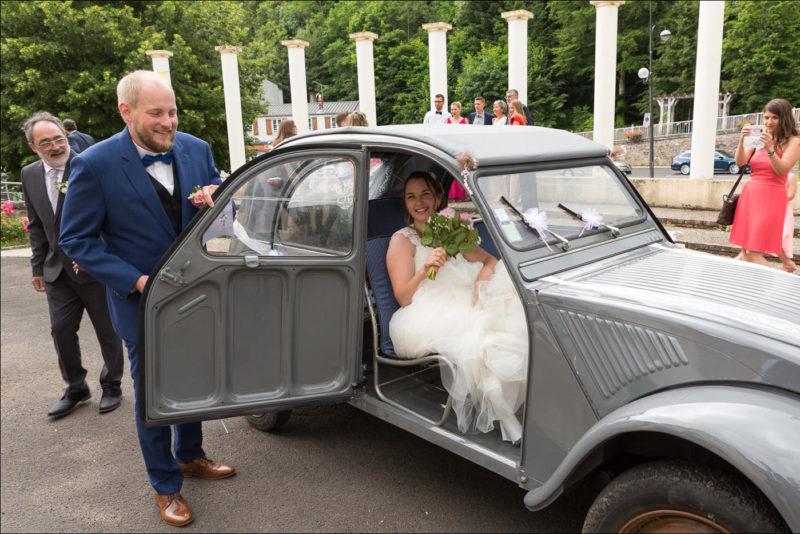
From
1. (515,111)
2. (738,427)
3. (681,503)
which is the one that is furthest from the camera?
(515,111)

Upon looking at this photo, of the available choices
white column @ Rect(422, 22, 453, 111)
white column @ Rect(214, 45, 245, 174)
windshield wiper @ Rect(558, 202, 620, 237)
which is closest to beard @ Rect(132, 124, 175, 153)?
windshield wiper @ Rect(558, 202, 620, 237)

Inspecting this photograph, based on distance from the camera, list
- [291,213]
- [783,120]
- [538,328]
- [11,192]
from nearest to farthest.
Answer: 1. [538,328]
2. [291,213]
3. [783,120]
4. [11,192]

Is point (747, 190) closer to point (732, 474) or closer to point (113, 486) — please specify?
point (732, 474)

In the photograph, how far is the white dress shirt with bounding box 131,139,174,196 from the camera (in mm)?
3162

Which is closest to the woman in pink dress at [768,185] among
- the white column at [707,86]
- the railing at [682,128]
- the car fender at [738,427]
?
the railing at [682,128]

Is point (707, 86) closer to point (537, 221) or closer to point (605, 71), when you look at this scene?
point (605, 71)

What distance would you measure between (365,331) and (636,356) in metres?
2.02

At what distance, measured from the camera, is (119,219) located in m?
3.09

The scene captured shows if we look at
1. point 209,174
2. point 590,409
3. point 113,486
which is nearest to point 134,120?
point 209,174

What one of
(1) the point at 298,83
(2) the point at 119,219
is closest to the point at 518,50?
(1) the point at 298,83

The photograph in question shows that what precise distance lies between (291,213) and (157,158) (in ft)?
2.70

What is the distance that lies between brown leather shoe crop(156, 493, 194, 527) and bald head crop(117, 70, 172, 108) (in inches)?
87.7

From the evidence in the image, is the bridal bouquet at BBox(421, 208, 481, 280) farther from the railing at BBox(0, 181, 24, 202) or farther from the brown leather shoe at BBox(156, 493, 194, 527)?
the railing at BBox(0, 181, 24, 202)

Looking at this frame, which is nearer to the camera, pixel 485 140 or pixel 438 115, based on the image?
pixel 485 140
